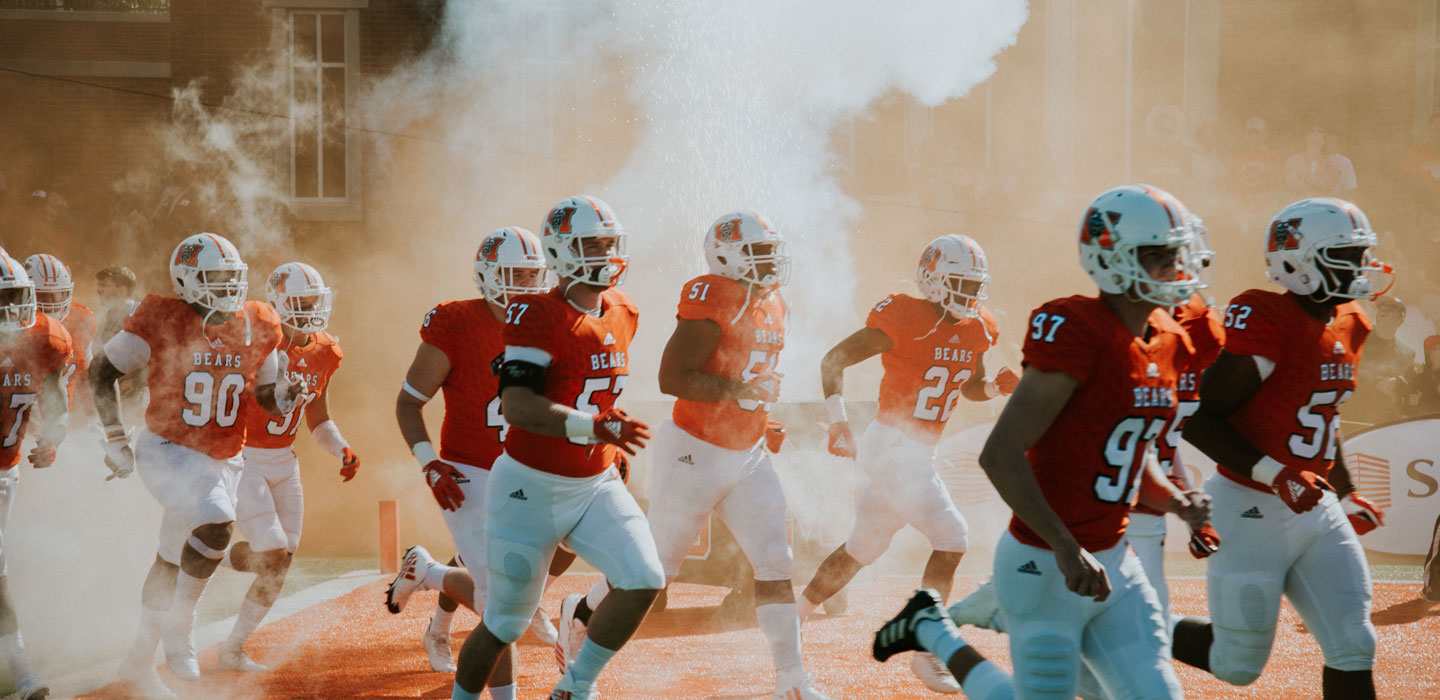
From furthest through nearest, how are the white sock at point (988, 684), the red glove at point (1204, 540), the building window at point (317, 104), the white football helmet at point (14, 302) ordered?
the building window at point (317, 104) < the white football helmet at point (14, 302) < the red glove at point (1204, 540) < the white sock at point (988, 684)

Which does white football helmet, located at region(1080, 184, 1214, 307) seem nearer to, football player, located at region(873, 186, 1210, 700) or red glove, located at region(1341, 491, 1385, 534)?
football player, located at region(873, 186, 1210, 700)

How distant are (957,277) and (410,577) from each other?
284 cm

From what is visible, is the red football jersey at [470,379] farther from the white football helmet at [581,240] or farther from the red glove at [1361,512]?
the red glove at [1361,512]

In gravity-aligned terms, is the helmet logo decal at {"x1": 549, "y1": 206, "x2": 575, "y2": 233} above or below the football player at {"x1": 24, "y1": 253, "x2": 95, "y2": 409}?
above

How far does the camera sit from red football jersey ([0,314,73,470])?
602 centimetres

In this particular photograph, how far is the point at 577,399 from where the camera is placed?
4.39 meters

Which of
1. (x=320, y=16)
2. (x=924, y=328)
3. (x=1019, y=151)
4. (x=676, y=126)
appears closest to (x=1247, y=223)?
(x=1019, y=151)

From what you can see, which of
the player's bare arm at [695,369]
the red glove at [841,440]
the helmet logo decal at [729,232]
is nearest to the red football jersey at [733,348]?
the player's bare arm at [695,369]

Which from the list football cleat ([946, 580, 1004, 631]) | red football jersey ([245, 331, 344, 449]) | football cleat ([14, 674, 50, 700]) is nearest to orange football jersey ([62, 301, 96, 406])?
red football jersey ([245, 331, 344, 449])

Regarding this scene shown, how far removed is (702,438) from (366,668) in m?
2.34

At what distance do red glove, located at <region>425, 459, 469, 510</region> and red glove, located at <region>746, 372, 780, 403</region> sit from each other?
3.85ft

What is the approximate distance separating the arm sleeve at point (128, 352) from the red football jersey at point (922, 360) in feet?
10.8

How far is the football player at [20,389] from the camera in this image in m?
5.69

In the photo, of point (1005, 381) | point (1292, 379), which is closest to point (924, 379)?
point (1005, 381)
